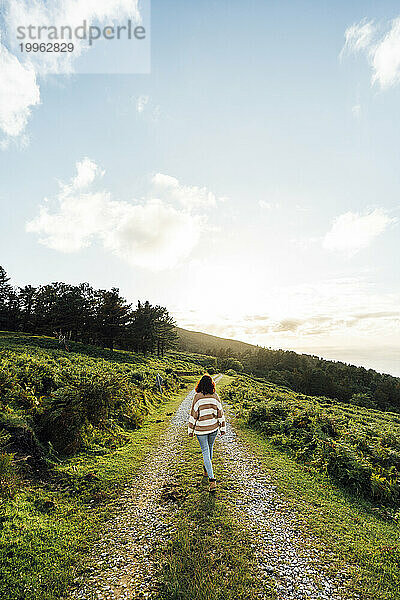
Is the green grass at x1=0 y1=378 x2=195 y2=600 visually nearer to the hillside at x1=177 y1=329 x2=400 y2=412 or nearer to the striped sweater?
the striped sweater

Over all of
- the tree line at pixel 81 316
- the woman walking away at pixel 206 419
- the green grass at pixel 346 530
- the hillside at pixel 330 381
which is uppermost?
the tree line at pixel 81 316

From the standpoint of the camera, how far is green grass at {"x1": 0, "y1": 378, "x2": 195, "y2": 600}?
498cm

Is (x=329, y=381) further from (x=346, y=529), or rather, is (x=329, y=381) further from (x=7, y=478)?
(x=7, y=478)

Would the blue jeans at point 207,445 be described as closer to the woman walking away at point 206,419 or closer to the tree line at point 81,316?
the woman walking away at point 206,419

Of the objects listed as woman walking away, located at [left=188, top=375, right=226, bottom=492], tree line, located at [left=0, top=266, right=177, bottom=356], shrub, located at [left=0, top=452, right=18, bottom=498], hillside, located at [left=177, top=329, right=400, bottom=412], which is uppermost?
tree line, located at [left=0, top=266, right=177, bottom=356]

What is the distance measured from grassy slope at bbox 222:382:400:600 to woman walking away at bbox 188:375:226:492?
2.50 m

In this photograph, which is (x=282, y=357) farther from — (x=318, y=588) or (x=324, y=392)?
(x=318, y=588)

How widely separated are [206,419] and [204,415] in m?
0.13

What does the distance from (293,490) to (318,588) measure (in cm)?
403

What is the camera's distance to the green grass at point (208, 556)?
4.73m

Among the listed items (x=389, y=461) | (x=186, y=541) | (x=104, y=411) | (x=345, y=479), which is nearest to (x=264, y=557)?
(x=186, y=541)

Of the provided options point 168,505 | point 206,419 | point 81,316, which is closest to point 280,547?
point 168,505

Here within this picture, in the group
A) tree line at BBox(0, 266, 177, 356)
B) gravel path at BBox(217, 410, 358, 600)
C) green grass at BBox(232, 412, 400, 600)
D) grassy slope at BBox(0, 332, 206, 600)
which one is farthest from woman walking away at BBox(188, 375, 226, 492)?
tree line at BBox(0, 266, 177, 356)

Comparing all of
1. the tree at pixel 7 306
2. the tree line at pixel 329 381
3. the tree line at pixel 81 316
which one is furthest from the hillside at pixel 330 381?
the tree at pixel 7 306
